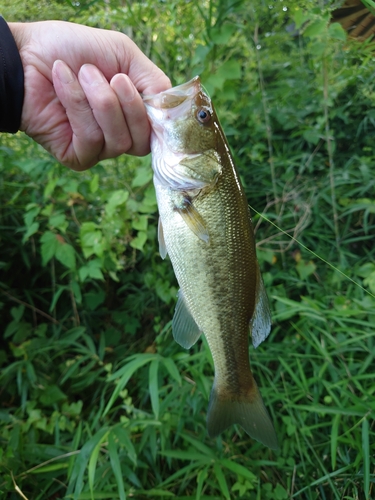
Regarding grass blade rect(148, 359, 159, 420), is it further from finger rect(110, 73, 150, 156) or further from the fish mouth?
the fish mouth

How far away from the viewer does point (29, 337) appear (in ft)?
8.61

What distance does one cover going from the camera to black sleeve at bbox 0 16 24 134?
130cm

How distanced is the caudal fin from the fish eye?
98cm

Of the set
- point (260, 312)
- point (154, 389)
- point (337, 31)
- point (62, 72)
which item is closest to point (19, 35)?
point (62, 72)

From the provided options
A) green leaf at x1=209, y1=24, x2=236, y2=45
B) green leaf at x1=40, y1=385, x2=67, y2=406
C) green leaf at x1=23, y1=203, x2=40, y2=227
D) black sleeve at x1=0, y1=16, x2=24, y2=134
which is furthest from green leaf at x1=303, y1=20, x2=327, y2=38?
green leaf at x1=40, y1=385, x2=67, y2=406

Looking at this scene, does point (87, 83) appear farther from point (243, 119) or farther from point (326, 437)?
point (243, 119)

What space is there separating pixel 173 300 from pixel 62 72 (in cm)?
167

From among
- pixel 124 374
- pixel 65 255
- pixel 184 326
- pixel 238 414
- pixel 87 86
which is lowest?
pixel 124 374

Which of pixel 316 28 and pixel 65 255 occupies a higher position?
pixel 316 28

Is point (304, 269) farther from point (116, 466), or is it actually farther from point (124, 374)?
point (116, 466)

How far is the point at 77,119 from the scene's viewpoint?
4.21ft

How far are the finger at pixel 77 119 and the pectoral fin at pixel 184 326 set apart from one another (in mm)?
646

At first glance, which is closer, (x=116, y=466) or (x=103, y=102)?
(x=103, y=102)

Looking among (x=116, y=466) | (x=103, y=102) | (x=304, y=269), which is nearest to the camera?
(x=103, y=102)
